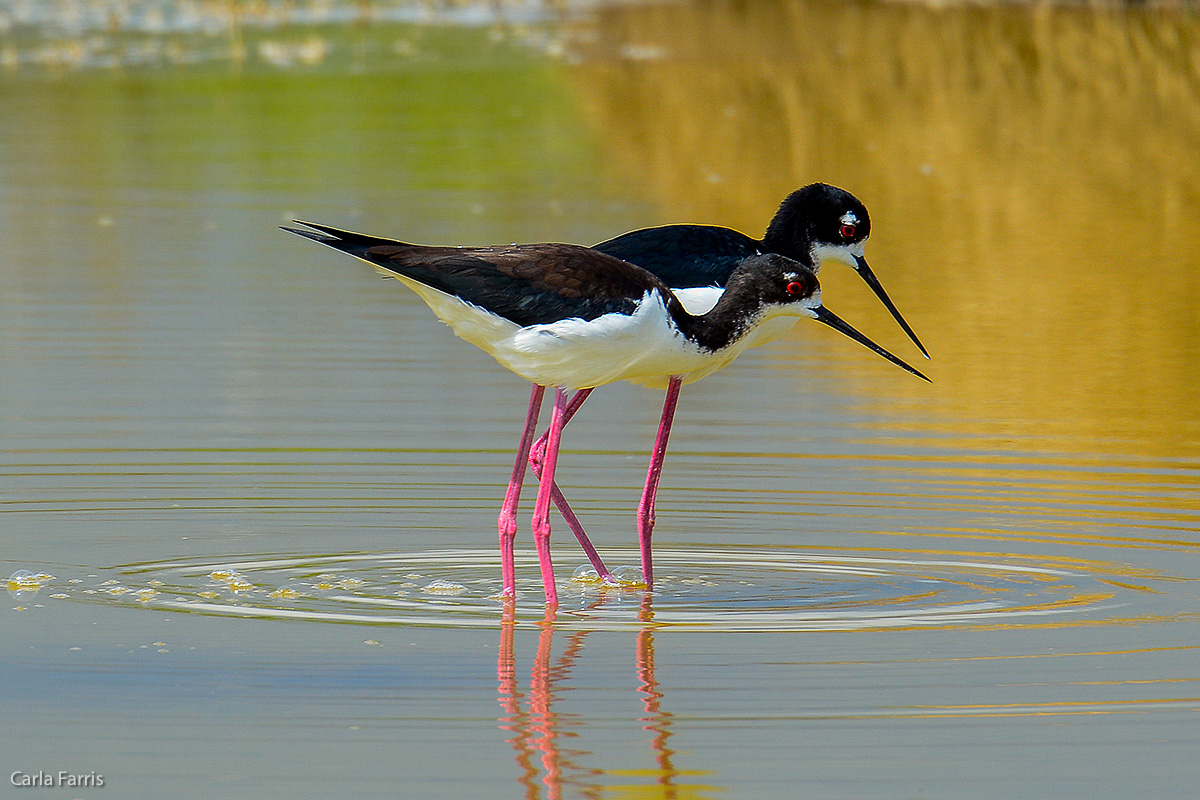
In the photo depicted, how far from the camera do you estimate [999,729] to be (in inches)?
218

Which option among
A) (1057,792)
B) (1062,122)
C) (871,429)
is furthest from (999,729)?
(1062,122)

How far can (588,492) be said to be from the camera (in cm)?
869

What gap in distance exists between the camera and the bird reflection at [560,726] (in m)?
5.05

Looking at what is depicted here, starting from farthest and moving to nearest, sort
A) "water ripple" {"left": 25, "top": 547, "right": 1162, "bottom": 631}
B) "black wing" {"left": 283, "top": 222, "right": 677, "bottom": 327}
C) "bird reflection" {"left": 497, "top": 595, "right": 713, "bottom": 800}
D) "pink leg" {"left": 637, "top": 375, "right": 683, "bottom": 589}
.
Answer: "pink leg" {"left": 637, "top": 375, "right": 683, "bottom": 589} → "black wing" {"left": 283, "top": 222, "right": 677, "bottom": 327} → "water ripple" {"left": 25, "top": 547, "right": 1162, "bottom": 631} → "bird reflection" {"left": 497, "top": 595, "right": 713, "bottom": 800}

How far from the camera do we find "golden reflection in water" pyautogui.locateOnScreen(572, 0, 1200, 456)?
37.5ft

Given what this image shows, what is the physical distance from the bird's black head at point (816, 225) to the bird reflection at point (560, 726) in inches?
92.3

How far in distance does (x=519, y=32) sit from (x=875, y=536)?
2438cm

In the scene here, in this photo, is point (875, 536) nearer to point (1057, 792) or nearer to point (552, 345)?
point (552, 345)

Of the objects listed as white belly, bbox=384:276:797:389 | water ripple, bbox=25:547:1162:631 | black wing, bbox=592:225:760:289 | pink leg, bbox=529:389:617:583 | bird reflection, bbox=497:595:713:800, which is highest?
black wing, bbox=592:225:760:289

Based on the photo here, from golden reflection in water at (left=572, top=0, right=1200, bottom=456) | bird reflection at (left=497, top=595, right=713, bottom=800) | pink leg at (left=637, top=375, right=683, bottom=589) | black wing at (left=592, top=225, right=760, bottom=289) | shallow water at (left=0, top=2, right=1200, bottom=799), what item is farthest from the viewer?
golden reflection in water at (left=572, top=0, right=1200, bottom=456)

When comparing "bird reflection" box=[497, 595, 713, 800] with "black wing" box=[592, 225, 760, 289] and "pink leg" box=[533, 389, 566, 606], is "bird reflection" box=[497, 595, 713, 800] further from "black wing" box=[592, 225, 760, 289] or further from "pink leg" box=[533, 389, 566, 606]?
"black wing" box=[592, 225, 760, 289]

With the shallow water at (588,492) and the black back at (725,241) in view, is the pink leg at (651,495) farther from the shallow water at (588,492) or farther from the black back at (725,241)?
the black back at (725,241)

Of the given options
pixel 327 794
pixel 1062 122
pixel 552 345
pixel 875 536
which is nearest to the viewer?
pixel 327 794

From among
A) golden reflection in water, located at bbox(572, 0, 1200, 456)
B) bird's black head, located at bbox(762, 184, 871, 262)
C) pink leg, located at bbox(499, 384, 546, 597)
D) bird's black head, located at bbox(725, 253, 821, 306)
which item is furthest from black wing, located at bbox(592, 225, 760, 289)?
golden reflection in water, located at bbox(572, 0, 1200, 456)
